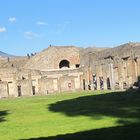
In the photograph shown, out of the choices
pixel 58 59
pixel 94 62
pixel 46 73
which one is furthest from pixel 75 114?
pixel 58 59

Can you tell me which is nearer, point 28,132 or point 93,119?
point 28,132

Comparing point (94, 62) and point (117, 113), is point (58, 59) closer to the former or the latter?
point (94, 62)

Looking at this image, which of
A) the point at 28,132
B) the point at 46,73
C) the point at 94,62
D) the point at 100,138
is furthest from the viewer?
the point at 46,73

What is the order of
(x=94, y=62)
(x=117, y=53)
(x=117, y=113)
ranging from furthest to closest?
(x=94, y=62) < (x=117, y=53) < (x=117, y=113)

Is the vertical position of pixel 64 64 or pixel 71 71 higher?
pixel 64 64

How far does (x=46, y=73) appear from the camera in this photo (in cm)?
6831

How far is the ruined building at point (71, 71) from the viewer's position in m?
55.7

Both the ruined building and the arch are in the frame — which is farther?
the arch

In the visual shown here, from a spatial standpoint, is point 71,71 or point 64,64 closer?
point 71,71

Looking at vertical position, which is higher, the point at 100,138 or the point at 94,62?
the point at 94,62

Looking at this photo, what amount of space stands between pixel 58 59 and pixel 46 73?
23.7 feet

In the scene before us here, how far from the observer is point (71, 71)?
6744 cm

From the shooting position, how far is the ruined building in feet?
183

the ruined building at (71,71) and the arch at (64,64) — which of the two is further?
the arch at (64,64)
